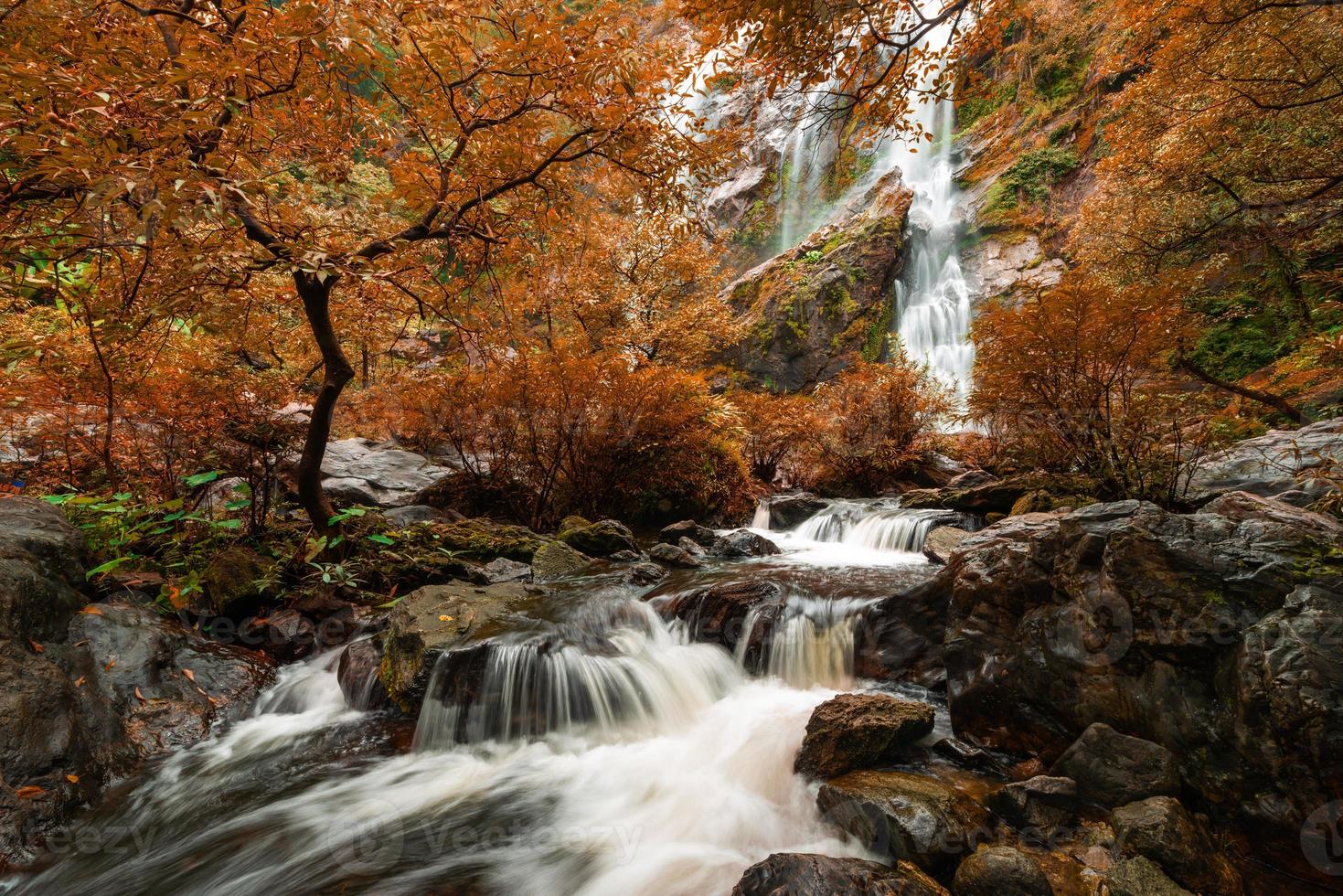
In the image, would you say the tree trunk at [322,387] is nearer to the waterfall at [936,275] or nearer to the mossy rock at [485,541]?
the mossy rock at [485,541]

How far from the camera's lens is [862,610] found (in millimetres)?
4477

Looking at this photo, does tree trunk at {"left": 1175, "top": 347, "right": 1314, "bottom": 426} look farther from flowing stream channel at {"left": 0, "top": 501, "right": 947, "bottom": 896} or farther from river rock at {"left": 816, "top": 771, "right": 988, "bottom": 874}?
river rock at {"left": 816, "top": 771, "right": 988, "bottom": 874}

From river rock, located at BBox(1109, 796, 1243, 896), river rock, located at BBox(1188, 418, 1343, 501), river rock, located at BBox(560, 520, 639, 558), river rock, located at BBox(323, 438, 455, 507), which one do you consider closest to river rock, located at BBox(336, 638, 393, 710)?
river rock, located at BBox(560, 520, 639, 558)

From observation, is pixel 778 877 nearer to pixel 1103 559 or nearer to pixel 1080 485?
pixel 1103 559

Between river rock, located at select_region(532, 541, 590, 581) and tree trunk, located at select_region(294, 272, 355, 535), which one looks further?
river rock, located at select_region(532, 541, 590, 581)

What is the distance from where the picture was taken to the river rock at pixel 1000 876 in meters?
1.99

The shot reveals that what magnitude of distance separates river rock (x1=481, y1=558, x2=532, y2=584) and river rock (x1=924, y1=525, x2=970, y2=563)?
5.20 metres

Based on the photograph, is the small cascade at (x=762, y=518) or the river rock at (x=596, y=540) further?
the small cascade at (x=762, y=518)

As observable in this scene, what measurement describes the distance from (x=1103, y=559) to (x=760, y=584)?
9.27 feet

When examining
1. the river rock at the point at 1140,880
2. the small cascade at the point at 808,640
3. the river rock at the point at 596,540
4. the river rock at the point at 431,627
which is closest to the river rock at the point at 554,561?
the river rock at the point at 596,540

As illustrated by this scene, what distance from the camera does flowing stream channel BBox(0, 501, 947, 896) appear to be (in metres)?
2.67

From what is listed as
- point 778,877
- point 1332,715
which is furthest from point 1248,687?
point 778,877

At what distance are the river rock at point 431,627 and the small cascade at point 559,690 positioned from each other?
0.17 metres

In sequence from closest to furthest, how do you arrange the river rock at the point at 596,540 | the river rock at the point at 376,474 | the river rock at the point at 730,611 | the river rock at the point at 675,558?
the river rock at the point at 730,611
the river rock at the point at 675,558
the river rock at the point at 596,540
the river rock at the point at 376,474
